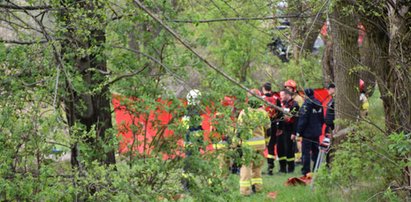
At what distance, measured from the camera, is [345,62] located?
11102mm

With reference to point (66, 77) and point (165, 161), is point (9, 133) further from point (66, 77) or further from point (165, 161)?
point (165, 161)

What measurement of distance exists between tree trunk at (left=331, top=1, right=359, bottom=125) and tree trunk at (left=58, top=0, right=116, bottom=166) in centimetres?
315

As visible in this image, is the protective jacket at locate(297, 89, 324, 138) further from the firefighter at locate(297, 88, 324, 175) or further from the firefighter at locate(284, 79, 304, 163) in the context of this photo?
the firefighter at locate(284, 79, 304, 163)

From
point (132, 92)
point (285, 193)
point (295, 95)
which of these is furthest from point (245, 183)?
point (132, 92)

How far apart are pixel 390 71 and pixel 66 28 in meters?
3.96

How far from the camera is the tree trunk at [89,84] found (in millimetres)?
6855

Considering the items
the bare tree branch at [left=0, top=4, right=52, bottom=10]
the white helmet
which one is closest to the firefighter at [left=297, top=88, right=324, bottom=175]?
the white helmet

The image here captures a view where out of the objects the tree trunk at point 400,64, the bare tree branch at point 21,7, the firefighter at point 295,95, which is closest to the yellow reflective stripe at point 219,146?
the tree trunk at point 400,64

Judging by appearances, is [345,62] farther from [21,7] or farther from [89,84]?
[21,7]

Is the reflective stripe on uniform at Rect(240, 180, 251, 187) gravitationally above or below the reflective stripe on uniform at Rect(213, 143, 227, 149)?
below

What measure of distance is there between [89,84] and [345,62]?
469 cm

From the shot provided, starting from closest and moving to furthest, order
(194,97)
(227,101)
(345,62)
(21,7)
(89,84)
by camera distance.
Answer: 1. (21,7)
2. (194,97)
3. (89,84)
4. (227,101)
5. (345,62)

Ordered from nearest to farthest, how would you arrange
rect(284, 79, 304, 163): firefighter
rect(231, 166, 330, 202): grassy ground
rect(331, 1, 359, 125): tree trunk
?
1. rect(331, 1, 359, 125): tree trunk
2. rect(231, 166, 330, 202): grassy ground
3. rect(284, 79, 304, 163): firefighter

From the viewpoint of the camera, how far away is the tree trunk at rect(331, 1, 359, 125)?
32.9 ft
